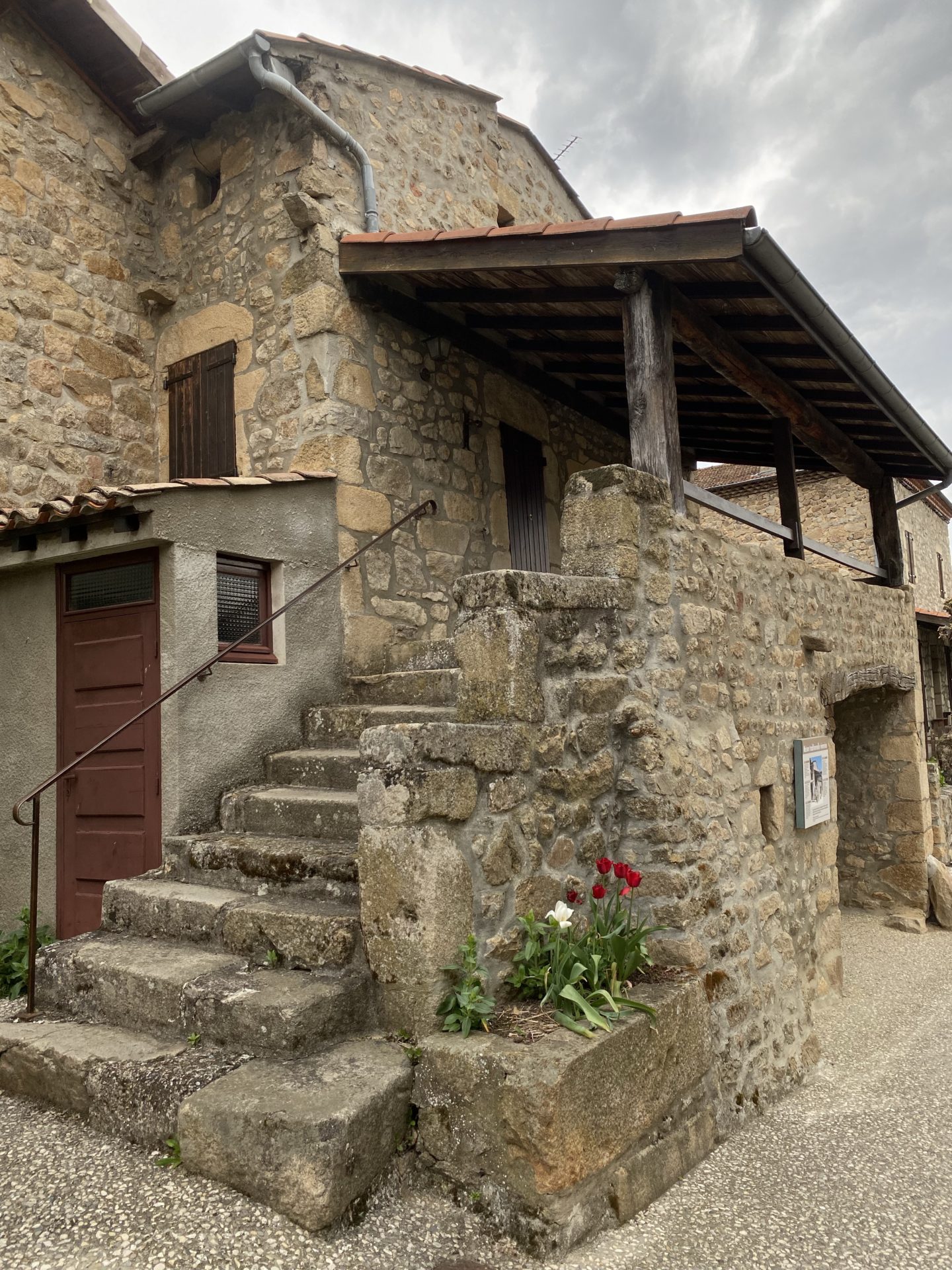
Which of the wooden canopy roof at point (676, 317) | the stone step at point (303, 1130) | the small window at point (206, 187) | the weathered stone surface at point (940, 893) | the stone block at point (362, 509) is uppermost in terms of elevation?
the small window at point (206, 187)

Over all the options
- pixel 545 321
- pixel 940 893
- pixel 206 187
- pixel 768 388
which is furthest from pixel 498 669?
pixel 940 893

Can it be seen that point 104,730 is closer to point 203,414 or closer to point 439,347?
point 203,414

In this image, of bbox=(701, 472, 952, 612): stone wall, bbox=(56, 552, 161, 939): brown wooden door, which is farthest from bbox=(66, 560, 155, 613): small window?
bbox=(701, 472, 952, 612): stone wall

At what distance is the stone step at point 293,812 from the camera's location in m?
3.72

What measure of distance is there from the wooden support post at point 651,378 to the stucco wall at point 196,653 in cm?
188

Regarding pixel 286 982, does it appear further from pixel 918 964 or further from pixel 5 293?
pixel 918 964

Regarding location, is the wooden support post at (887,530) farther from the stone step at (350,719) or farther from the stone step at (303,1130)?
the stone step at (303,1130)

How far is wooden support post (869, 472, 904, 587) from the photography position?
7316 millimetres

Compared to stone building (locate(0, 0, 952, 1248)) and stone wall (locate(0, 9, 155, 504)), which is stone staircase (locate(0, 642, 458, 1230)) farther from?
stone wall (locate(0, 9, 155, 504))

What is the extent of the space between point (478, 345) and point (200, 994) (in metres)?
4.53

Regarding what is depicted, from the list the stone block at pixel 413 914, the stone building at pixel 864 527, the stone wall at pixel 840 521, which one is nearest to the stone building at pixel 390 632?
the stone block at pixel 413 914

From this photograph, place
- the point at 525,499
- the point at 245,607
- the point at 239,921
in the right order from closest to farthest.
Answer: the point at 239,921 → the point at 245,607 → the point at 525,499

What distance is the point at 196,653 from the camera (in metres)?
4.11

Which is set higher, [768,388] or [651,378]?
[768,388]
